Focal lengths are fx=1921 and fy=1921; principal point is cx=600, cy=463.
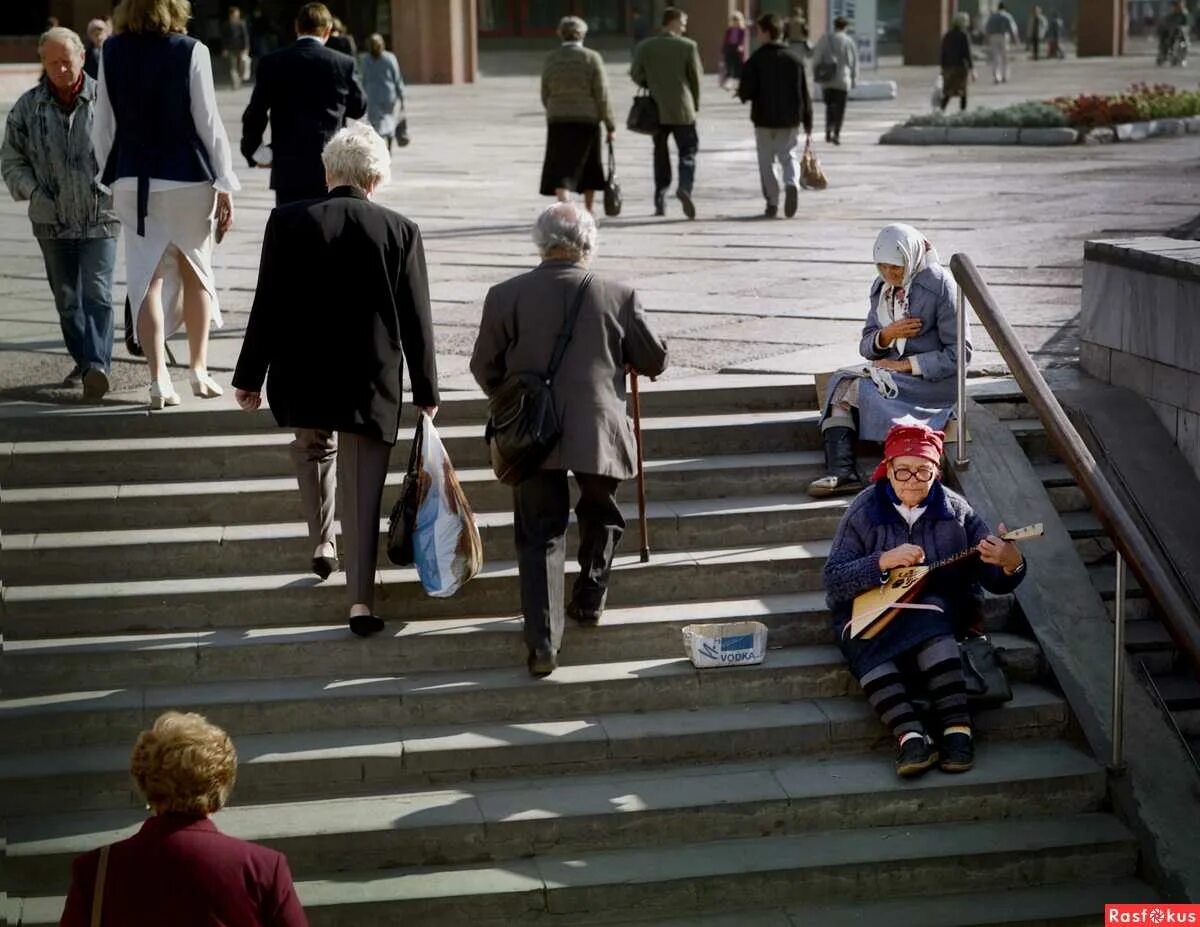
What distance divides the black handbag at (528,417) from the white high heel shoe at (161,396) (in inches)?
87.3

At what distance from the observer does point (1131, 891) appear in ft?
21.9

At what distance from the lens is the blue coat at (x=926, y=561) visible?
22.7ft

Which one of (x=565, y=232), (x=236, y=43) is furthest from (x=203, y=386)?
(x=236, y=43)

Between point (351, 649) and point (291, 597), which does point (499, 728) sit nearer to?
point (351, 649)

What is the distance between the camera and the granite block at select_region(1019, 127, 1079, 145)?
2431cm

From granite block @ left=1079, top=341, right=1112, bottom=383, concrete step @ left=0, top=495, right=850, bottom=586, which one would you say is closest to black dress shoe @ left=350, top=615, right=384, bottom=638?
concrete step @ left=0, top=495, right=850, bottom=586

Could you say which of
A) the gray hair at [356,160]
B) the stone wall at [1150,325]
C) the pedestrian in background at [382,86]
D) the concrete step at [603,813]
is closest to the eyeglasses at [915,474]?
the concrete step at [603,813]

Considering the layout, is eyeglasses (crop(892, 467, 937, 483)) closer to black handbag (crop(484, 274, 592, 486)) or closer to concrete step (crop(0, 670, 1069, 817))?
concrete step (crop(0, 670, 1069, 817))

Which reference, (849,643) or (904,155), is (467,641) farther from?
(904,155)

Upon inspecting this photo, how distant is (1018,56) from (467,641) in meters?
56.0

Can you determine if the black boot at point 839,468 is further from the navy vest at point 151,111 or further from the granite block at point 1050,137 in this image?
the granite block at point 1050,137

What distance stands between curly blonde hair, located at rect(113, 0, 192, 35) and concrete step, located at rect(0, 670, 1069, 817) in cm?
332

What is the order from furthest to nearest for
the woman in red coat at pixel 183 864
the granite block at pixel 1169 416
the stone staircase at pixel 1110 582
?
the granite block at pixel 1169 416, the stone staircase at pixel 1110 582, the woman in red coat at pixel 183 864

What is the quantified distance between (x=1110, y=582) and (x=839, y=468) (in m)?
1.23
